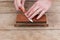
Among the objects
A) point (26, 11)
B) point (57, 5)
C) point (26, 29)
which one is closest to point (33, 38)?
point (26, 29)

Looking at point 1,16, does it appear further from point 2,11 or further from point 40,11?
point 40,11

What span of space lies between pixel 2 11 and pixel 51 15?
0.27 metres

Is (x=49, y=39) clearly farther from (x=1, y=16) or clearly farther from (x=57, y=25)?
(x=1, y=16)

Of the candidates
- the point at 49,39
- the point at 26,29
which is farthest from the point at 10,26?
the point at 49,39

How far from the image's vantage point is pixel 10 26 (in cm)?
Answer: 89

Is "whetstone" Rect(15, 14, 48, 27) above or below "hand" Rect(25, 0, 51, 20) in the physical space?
below

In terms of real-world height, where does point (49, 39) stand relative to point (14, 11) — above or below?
below

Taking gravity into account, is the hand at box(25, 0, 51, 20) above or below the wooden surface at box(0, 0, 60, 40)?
above

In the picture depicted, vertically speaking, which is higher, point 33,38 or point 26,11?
point 26,11

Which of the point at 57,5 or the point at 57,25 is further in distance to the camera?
the point at 57,5

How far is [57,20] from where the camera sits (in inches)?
36.4

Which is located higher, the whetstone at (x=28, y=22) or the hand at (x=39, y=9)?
the hand at (x=39, y=9)

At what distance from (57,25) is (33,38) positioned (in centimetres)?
15

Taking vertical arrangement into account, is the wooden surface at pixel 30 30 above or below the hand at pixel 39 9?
below
